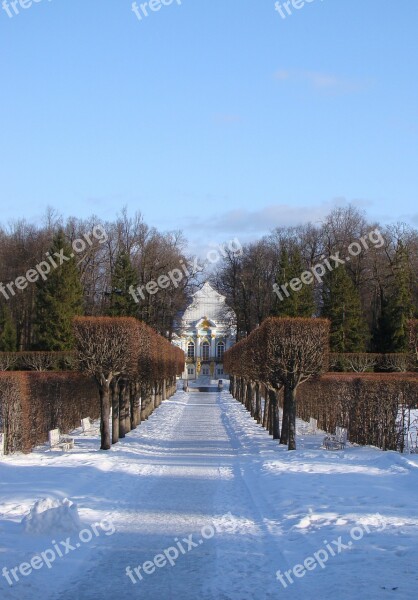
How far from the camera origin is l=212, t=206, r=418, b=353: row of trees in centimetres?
5966

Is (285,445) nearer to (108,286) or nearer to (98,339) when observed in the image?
(98,339)

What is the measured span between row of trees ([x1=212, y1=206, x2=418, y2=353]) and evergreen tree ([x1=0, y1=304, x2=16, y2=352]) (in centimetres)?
2138

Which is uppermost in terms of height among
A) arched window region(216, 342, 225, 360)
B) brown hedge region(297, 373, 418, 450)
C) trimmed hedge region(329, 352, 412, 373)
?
arched window region(216, 342, 225, 360)

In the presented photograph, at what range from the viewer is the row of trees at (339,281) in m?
59.7

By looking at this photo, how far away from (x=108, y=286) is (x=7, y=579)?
194 feet

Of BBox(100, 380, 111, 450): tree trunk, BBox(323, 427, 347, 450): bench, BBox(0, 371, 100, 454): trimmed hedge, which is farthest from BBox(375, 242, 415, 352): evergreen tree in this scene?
BBox(100, 380, 111, 450): tree trunk

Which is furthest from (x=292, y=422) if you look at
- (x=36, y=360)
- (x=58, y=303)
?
(x=58, y=303)

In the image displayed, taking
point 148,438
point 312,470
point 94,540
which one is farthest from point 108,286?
point 94,540

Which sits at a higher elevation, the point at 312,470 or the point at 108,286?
the point at 108,286

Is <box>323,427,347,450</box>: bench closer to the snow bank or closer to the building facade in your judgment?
the snow bank

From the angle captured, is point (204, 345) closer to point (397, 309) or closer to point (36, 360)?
point (397, 309)

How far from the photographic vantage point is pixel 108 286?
66000mm

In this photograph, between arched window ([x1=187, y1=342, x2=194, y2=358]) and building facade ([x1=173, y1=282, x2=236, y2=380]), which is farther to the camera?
arched window ([x1=187, y1=342, x2=194, y2=358])

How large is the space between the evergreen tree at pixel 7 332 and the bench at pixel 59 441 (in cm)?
4027
